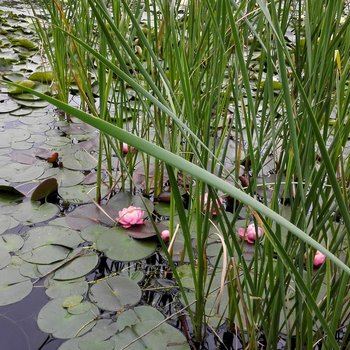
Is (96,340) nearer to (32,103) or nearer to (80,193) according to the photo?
(80,193)

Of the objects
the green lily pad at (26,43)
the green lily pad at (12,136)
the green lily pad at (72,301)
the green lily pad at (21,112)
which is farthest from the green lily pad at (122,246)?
the green lily pad at (26,43)

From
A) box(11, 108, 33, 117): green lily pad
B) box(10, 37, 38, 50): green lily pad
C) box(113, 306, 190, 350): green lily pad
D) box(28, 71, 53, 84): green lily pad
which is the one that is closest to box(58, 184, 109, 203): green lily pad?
box(113, 306, 190, 350): green lily pad

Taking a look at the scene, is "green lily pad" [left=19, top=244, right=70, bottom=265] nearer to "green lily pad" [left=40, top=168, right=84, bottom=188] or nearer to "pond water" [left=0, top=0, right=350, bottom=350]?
"pond water" [left=0, top=0, right=350, bottom=350]

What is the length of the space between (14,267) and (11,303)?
3.9 inches

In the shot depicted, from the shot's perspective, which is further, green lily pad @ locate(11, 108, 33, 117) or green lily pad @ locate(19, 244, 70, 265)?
green lily pad @ locate(11, 108, 33, 117)

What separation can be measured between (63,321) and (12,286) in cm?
14

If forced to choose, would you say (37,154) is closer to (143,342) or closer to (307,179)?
(143,342)

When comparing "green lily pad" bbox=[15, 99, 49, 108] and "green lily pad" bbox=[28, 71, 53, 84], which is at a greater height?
"green lily pad" bbox=[28, 71, 53, 84]

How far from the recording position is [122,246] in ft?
3.15

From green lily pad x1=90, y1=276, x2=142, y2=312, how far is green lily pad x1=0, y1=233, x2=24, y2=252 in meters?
0.21

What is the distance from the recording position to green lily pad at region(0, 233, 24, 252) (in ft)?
3.10

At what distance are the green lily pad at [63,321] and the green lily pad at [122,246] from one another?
0.48 ft

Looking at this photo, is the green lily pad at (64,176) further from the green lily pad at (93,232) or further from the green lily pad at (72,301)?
the green lily pad at (72,301)

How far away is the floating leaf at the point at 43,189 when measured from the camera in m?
1.11
